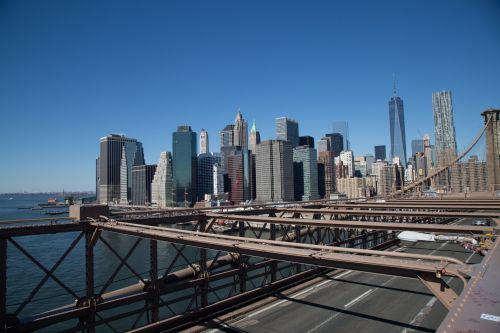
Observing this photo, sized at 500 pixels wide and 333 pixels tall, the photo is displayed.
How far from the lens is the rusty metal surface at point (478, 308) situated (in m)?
4.77

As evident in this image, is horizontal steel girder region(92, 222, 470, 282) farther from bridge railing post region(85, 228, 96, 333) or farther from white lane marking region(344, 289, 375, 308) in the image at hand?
white lane marking region(344, 289, 375, 308)

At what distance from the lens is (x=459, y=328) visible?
4766 millimetres

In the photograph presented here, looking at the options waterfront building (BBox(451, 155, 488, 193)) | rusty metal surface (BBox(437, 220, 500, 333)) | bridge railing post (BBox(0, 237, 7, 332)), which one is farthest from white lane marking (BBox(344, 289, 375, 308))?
waterfront building (BBox(451, 155, 488, 193))

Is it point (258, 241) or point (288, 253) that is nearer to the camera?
point (288, 253)

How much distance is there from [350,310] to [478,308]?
14.6m

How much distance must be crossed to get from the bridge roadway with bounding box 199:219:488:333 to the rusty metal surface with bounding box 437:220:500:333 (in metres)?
10.6

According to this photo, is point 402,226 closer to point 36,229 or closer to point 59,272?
point 36,229

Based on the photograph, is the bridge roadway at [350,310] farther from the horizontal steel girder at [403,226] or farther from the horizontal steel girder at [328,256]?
the horizontal steel girder at [328,256]

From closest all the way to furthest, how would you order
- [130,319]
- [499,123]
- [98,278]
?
[130,319] → [98,278] → [499,123]

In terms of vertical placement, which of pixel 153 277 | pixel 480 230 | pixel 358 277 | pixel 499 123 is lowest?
pixel 358 277

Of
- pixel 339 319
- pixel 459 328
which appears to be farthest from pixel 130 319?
pixel 459 328

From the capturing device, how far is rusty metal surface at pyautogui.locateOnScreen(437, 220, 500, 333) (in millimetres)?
4770

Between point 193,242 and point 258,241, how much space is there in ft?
7.85

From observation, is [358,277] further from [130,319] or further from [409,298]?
[130,319]
